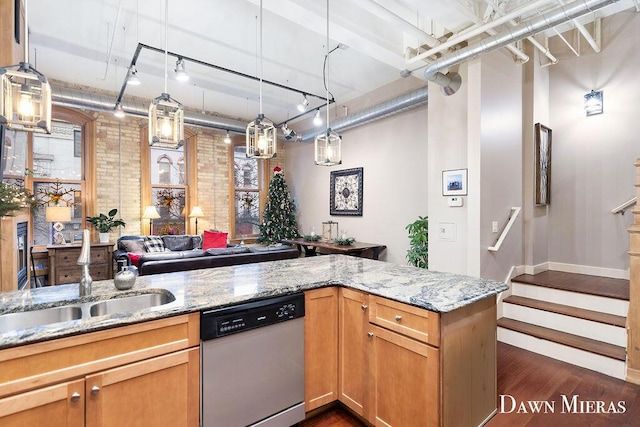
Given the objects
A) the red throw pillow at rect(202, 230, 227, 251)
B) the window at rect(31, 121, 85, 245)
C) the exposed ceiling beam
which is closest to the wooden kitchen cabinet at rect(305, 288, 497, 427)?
the exposed ceiling beam

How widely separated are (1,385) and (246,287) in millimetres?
1104

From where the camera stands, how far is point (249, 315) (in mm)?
1801

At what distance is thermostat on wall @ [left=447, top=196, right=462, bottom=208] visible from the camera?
3.64 meters

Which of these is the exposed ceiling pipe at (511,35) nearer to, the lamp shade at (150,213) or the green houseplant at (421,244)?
the green houseplant at (421,244)

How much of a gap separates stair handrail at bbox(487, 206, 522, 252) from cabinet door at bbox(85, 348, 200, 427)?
10.4 feet

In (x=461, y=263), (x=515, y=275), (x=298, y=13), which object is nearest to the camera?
(x=298, y=13)

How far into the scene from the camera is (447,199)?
378cm

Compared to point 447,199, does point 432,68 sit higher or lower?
higher

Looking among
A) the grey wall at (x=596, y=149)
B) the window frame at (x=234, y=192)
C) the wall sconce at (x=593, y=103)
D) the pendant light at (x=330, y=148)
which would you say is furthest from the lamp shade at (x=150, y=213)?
the wall sconce at (x=593, y=103)

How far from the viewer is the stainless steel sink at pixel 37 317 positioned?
1575 millimetres

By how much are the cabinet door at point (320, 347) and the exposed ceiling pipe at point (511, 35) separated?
2.60m

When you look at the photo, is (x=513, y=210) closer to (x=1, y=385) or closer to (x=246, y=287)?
(x=246, y=287)

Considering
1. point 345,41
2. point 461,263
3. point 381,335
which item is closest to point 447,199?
point 461,263

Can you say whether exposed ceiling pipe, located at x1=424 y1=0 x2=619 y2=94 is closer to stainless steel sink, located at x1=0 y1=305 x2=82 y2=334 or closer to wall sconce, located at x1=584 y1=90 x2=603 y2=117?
wall sconce, located at x1=584 y1=90 x2=603 y2=117
